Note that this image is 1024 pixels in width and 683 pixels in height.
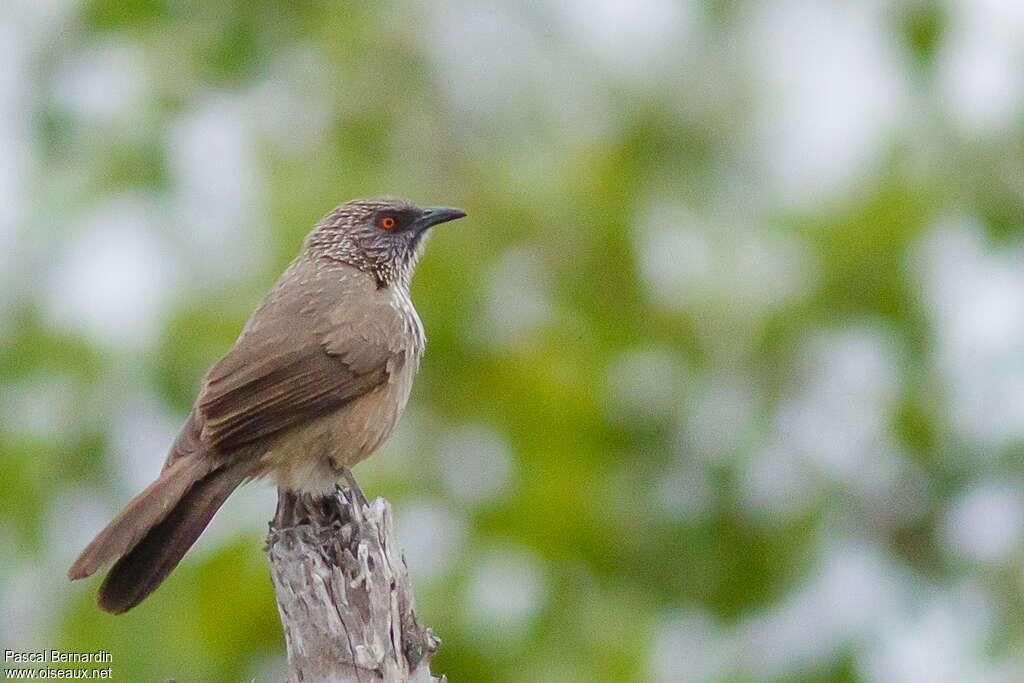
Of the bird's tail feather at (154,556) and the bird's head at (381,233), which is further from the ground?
the bird's head at (381,233)

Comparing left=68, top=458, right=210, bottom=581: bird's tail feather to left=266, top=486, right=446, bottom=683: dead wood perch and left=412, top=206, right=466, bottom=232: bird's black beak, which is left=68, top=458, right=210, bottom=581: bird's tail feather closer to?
left=266, top=486, right=446, bottom=683: dead wood perch

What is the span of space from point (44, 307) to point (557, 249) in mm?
3095

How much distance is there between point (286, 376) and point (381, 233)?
1.51 metres

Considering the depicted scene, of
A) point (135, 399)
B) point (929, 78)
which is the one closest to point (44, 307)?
point (135, 399)

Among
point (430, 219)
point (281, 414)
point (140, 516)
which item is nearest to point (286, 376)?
point (281, 414)

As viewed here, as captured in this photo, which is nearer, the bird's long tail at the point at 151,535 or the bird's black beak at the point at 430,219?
the bird's long tail at the point at 151,535

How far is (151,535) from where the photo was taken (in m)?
4.27

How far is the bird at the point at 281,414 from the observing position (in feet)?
13.9

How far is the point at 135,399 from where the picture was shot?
7.35 m

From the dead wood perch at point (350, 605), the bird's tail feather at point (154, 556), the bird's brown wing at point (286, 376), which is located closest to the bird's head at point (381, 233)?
the bird's brown wing at point (286, 376)

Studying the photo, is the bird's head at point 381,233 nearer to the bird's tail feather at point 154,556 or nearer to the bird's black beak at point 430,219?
the bird's black beak at point 430,219

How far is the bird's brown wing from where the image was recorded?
4527 millimetres

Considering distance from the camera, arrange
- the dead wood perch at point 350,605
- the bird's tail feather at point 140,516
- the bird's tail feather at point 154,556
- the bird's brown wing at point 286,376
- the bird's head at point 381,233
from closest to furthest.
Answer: the dead wood perch at point 350,605, the bird's tail feather at point 140,516, the bird's tail feather at point 154,556, the bird's brown wing at point 286,376, the bird's head at point 381,233

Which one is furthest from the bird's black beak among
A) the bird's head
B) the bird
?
the bird
